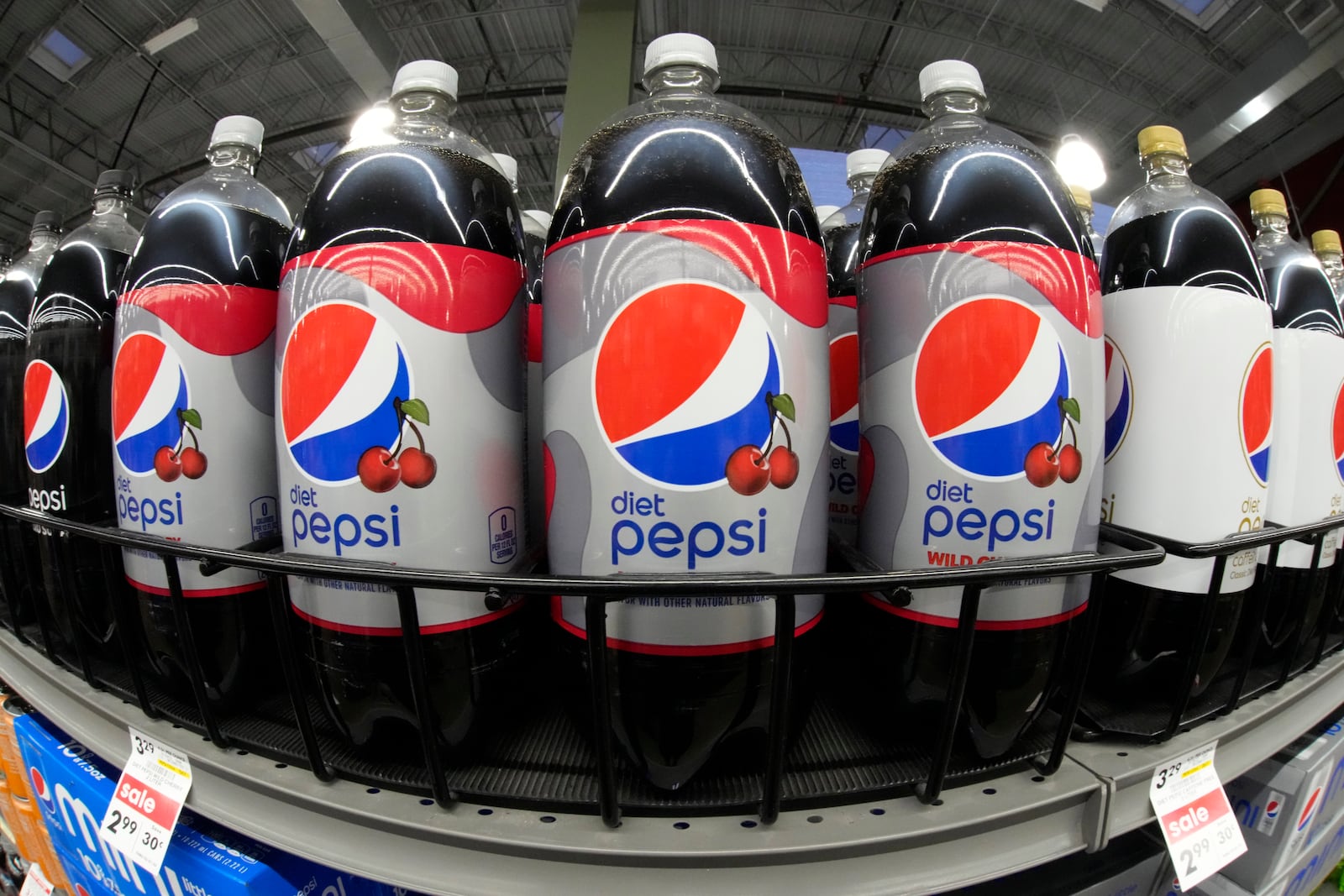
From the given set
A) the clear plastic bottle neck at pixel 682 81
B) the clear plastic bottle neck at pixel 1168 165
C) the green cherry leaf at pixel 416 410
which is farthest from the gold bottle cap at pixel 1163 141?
the green cherry leaf at pixel 416 410

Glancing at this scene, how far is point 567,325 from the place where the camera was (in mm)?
572

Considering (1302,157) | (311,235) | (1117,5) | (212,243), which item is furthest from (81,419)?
(1302,157)

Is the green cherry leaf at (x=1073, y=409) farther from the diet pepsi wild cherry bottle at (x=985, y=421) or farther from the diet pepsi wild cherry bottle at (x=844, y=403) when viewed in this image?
the diet pepsi wild cherry bottle at (x=844, y=403)

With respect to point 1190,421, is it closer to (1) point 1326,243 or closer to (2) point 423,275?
(2) point 423,275

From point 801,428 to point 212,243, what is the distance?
2.17 ft

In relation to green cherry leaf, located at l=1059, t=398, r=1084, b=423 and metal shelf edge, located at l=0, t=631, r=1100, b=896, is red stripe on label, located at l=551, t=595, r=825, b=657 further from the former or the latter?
green cherry leaf, located at l=1059, t=398, r=1084, b=423

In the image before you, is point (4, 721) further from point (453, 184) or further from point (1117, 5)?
point (1117, 5)

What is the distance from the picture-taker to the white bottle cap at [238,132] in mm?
858

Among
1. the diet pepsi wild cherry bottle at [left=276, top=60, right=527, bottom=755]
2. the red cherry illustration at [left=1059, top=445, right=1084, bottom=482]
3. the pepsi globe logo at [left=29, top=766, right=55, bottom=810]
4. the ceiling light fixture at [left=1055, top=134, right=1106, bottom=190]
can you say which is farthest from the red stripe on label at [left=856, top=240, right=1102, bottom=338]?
the ceiling light fixture at [left=1055, top=134, right=1106, bottom=190]

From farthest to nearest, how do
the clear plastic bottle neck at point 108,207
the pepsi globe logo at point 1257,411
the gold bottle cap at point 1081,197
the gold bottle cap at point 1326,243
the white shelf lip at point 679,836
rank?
the gold bottle cap at point 1326,243, the clear plastic bottle neck at point 108,207, the gold bottle cap at point 1081,197, the pepsi globe logo at point 1257,411, the white shelf lip at point 679,836

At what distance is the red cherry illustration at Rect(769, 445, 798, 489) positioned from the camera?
1.81ft

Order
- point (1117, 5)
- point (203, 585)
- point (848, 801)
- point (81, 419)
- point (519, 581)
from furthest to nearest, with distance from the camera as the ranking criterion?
point (1117, 5) → point (81, 419) → point (203, 585) → point (848, 801) → point (519, 581)

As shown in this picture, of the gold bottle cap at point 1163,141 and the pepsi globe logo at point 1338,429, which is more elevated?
the gold bottle cap at point 1163,141

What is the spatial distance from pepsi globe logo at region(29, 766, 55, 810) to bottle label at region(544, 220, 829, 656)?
901mm
